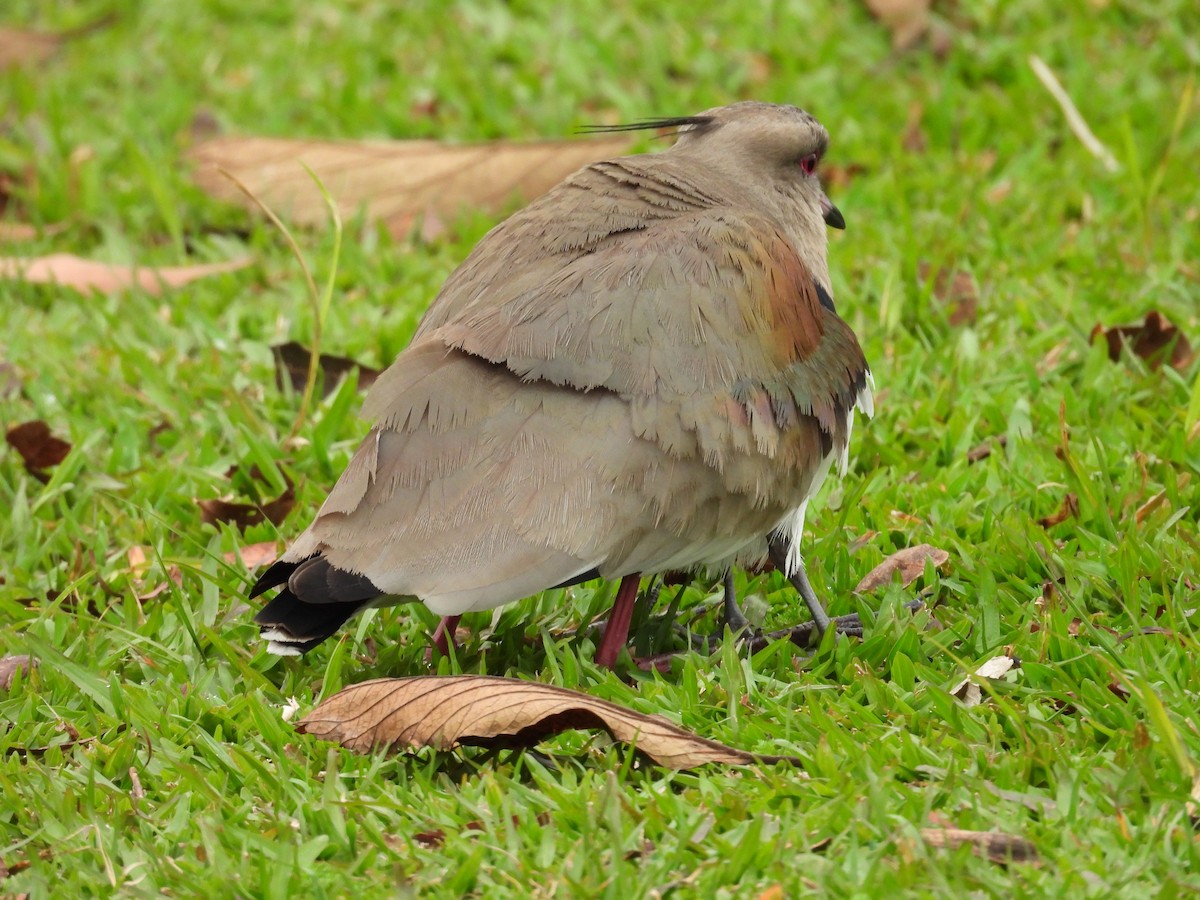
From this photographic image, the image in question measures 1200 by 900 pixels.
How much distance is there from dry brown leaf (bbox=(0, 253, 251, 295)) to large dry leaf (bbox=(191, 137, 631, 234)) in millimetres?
451

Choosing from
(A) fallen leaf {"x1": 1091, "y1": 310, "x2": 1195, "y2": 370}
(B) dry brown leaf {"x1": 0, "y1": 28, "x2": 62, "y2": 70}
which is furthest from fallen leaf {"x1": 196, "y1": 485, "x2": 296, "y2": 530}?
(B) dry brown leaf {"x1": 0, "y1": 28, "x2": 62, "y2": 70}

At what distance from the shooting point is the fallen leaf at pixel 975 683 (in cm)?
334

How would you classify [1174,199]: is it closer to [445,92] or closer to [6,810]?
[445,92]

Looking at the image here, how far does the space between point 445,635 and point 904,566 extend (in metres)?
1.14

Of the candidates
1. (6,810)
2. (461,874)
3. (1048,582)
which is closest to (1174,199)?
(1048,582)

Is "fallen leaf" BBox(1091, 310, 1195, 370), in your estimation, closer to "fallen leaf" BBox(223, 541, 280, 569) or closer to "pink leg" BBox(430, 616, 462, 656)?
"pink leg" BBox(430, 616, 462, 656)

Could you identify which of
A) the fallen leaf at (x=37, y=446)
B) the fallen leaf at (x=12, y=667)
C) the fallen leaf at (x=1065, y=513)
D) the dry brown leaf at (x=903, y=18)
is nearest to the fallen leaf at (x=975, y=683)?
the fallen leaf at (x=1065, y=513)

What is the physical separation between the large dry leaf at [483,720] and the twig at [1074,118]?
3852 millimetres

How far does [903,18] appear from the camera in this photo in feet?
23.4

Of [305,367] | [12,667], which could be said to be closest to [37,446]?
[305,367]

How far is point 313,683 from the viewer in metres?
3.58

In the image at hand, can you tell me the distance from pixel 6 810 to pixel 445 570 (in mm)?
957

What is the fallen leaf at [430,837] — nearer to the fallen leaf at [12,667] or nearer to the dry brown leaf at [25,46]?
the fallen leaf at [12,667]

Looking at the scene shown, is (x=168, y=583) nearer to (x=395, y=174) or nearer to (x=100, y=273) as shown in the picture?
(x=100, y=273)
